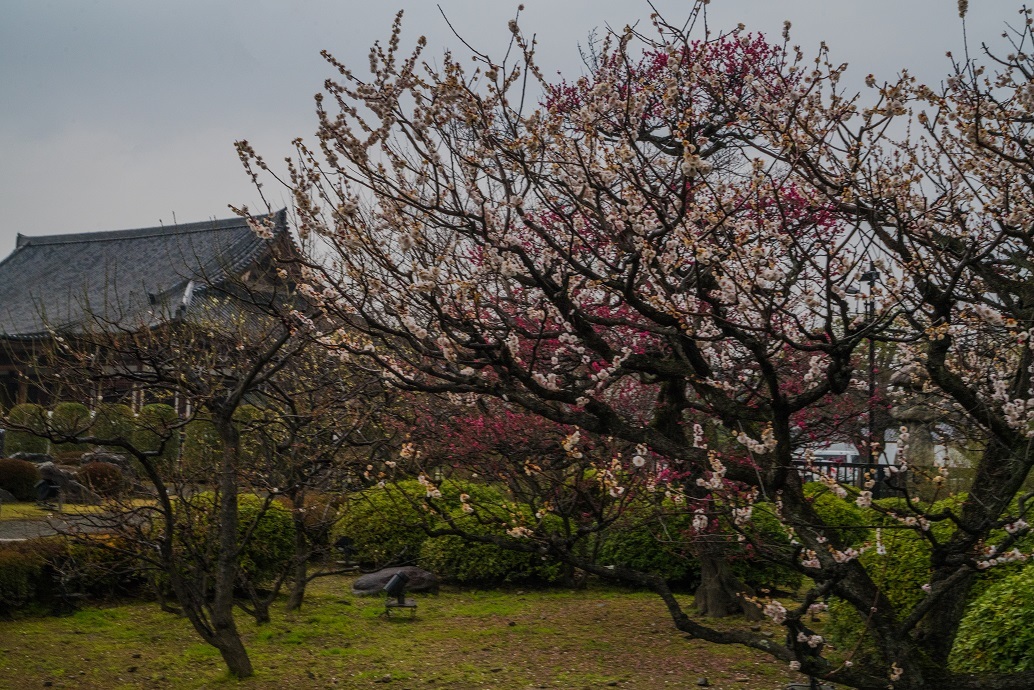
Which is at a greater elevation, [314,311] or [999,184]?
[999,184]

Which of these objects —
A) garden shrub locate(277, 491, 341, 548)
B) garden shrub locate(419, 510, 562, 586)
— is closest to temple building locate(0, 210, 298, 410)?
garden shrub locate(277, 491, 341, 548)

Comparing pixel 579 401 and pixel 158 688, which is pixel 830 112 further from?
pixel 158 688

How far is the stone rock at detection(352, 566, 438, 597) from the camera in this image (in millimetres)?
10703

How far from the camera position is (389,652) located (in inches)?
305

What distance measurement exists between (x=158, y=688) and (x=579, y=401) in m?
4.22

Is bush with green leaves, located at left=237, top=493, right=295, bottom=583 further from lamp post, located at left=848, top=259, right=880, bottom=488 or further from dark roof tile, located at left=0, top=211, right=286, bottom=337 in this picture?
dark roof tile, located at left=0, top=211, right=286, bottom=337

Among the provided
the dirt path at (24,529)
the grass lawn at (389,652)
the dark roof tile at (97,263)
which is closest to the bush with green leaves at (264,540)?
the grass lawn at (389,652)

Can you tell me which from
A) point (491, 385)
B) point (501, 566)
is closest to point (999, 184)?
point (491, 385)

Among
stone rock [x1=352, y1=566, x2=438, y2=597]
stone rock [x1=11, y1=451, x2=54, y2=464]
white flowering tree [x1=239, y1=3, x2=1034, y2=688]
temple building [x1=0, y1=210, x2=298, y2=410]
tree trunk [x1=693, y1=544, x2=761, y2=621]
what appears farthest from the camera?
temple building [x1=0, y1=210, x2=298, y2=410]

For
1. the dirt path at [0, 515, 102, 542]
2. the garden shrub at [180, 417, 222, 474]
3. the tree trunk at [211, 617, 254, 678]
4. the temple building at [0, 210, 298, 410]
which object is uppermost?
the temple building at [0, 210, 298, 410]

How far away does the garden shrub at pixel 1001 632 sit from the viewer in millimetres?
4736

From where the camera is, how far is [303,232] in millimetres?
5109

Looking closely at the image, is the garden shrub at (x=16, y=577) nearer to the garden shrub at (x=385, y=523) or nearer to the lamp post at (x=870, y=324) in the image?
the garden shrub at (x=385, y=523)

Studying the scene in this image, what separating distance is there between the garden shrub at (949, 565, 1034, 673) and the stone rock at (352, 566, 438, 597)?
6.84m
